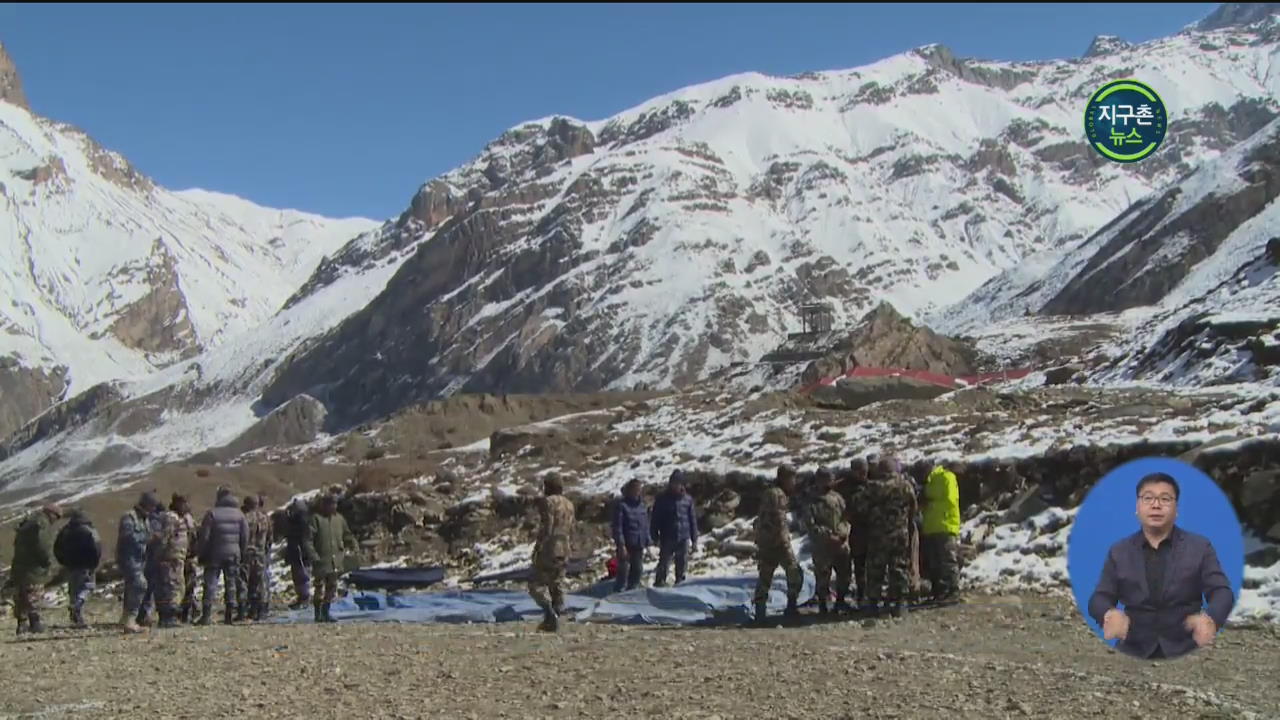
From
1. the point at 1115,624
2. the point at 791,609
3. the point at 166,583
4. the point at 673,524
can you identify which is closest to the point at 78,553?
the point at 166,583

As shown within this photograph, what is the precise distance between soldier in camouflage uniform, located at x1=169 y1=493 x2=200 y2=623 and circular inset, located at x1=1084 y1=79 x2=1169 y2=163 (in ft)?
47.1

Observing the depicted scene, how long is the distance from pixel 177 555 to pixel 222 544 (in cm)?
64

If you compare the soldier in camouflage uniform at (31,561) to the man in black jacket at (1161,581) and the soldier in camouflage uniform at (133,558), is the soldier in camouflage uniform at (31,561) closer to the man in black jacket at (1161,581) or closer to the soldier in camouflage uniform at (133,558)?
the soldier in camouflage uniform at (133,558)

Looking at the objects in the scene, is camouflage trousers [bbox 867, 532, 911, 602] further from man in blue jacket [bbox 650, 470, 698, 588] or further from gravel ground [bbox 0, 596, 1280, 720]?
man in blue jacket [bbox 650, 470, 698, 588]

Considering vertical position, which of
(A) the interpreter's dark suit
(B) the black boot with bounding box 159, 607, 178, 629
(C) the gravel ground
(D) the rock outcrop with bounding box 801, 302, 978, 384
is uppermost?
(D) the rock outcrop with bounding box 801, 302, 978, 384

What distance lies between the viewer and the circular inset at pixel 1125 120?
62.5 feet

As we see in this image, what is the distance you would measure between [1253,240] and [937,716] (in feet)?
302

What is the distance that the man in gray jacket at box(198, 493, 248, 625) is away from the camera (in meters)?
17.8

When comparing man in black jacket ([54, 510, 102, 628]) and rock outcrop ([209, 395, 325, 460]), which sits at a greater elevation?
rock outcrop ([209, 395, 325, 460])

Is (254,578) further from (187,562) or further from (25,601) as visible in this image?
(25,601)

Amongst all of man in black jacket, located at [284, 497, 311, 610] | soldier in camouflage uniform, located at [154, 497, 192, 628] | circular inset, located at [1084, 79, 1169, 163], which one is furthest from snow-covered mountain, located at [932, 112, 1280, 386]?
soldier in camouflage uniform, located at [154, 497, 192, 628]

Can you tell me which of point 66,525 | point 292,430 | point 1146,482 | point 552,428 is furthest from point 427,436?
point 292,430

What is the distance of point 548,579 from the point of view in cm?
1527

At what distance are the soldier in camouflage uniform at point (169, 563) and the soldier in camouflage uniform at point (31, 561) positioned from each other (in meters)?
2.09
